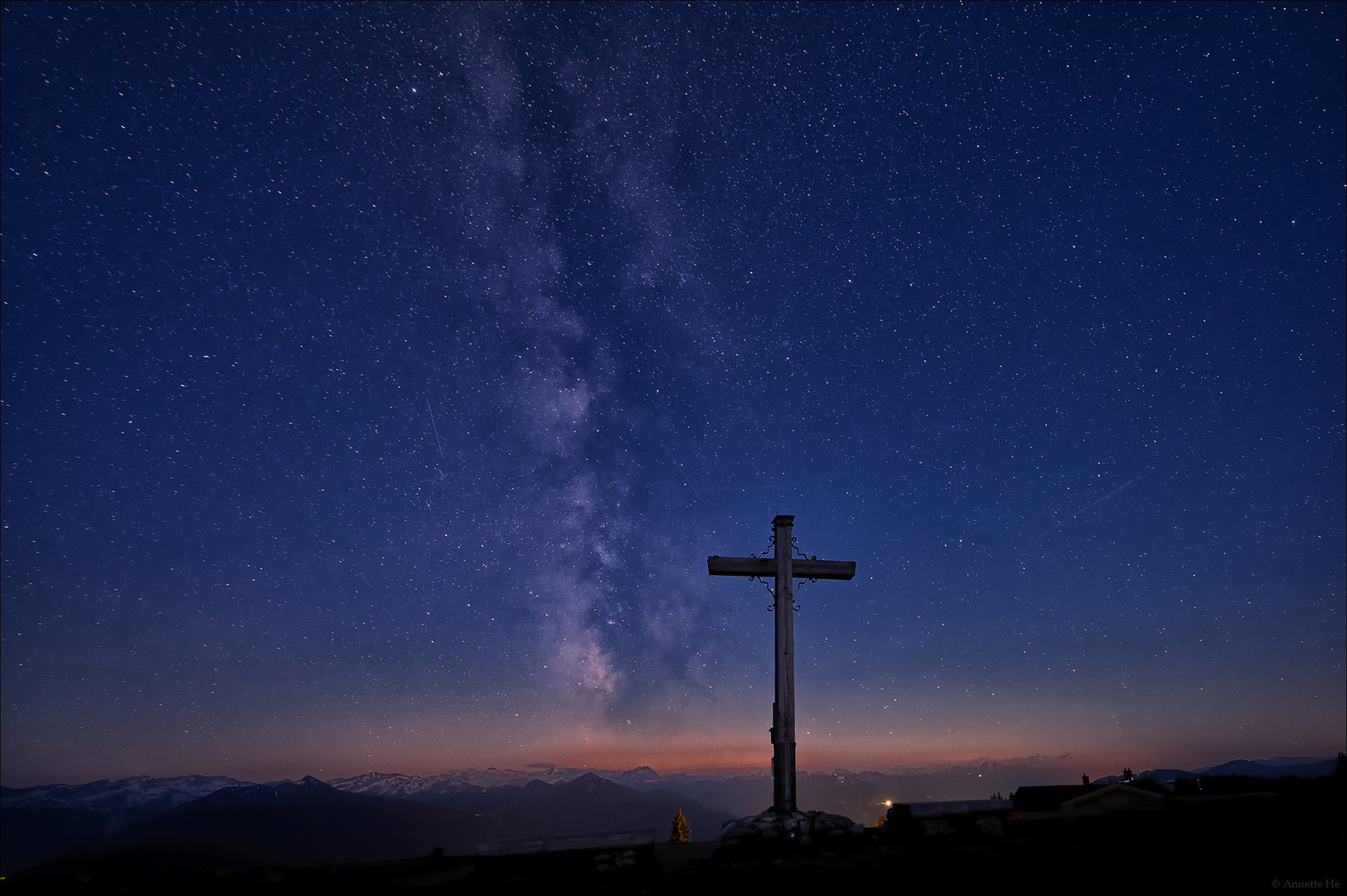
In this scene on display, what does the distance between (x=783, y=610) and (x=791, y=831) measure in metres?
3.84

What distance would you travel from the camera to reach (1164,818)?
307 inches

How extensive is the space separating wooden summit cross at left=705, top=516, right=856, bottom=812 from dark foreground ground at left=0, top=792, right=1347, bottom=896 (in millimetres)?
2341

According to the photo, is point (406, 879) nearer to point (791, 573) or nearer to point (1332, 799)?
point (791, 573)

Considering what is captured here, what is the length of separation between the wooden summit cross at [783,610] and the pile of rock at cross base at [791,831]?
1395mm

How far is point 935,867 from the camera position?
5914 millimetres

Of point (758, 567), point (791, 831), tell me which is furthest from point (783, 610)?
point (791, 831)

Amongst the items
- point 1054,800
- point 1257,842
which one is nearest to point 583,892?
point 1257,842

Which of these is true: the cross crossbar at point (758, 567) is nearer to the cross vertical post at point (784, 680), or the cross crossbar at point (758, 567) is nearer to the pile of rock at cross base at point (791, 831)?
the cross vertical post at point (784, 680)

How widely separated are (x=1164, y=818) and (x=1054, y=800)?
1866 centimetres

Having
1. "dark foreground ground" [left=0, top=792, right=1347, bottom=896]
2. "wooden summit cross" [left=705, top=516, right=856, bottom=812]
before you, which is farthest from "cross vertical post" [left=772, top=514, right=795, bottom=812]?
"dark foreground ground" [left=0, top=792, right=1347, bottom=896]

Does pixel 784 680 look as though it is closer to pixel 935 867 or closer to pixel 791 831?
pixel 791 831

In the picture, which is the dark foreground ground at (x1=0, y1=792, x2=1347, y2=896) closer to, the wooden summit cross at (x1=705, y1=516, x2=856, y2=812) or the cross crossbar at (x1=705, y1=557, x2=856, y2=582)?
the wooden summit cross at (x1=705, y1=516, x2=856, y2=812)

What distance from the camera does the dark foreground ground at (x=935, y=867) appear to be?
17.2ft

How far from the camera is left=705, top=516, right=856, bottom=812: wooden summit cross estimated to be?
10328 mm
